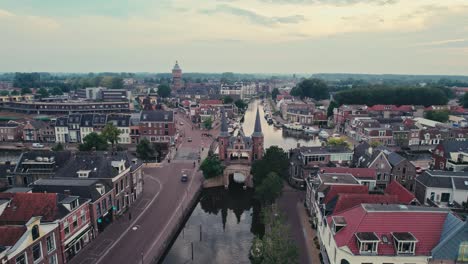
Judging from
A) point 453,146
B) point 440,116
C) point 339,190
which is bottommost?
point 339,190

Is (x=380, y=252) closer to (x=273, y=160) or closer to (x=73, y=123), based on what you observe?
(x=273, y=160)

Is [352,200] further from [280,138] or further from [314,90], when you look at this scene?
[314,90]

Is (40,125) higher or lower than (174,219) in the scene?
higher

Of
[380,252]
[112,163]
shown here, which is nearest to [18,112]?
[112,163]

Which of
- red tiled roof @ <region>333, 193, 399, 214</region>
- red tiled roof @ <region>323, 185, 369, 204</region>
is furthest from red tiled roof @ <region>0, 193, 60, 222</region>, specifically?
red tiled roof @ <region>323, 185, 369, 204</region>

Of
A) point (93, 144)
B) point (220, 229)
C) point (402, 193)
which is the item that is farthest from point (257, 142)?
point (93, 144)

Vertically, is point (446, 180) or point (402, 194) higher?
point (446, 180)

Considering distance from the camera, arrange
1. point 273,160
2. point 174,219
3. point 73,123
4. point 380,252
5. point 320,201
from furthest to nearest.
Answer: point 73,123
point 273,160
point 174,219
point 320,201
point 380,252
